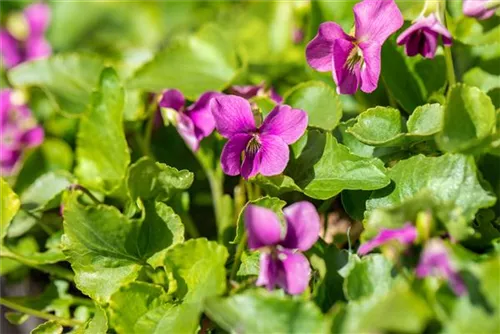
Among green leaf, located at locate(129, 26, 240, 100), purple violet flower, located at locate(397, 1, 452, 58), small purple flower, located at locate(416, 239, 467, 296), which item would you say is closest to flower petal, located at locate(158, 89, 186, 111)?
green leaf, located at locate(129, 26, 240, 100)

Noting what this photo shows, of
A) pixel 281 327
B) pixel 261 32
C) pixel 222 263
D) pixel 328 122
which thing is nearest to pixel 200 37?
pixel 261 32

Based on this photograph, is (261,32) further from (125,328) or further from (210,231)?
(125,328)

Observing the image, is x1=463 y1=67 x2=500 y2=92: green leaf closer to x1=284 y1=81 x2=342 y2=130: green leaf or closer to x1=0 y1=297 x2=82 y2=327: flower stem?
x1=284 y1=81 x2=342 y2=130: green leaf

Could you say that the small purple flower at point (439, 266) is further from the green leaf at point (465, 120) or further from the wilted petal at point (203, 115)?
the wilted petal at point (203, 115)

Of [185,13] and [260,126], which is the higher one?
[260,126]

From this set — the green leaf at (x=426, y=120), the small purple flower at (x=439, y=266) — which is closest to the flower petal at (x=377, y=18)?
the green leaf at (x=426, y=120)

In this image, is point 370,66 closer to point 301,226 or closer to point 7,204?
point 301,226
